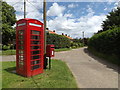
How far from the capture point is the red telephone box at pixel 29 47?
4055 millimetres

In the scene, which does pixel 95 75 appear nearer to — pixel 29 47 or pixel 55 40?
pixel 29 47

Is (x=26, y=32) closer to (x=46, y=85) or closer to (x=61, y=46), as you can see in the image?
(x=46, y=85)

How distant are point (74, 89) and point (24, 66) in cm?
238

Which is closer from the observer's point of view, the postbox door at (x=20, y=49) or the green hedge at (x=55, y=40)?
the postbox door at (x=20, y=49)

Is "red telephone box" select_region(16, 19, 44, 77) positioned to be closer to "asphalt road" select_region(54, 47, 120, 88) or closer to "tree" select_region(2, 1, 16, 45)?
"asphalt road" select_region(54, 47, 120, 88)

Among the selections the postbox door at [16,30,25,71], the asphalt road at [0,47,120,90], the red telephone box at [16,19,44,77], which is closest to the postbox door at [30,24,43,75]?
the red telephone box at [16,19,44,77]

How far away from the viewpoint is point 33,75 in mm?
4328

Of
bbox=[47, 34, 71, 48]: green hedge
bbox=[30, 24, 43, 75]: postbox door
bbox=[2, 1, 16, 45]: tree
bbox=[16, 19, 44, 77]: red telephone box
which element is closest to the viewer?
bbox=[16, 19, 44, 77]: red telephone box

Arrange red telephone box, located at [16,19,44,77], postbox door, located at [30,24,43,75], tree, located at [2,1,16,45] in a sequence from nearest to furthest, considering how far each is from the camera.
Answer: red telephone box, located at [16,19,44,77]
postbox door, located at [30,24,43,75]
tree, located at [2,1,16,45]

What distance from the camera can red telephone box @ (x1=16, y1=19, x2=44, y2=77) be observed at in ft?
13.3

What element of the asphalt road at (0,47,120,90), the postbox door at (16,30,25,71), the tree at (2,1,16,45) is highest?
the tree at (2,1,16,45)

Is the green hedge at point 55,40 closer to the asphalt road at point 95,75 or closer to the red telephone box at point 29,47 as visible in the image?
the asphalt road at point 95,75

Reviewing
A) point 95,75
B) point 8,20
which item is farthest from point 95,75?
point 8,20

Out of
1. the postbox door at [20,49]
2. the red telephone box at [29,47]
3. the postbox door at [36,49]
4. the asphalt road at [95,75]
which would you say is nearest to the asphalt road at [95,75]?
the asphalt road at [95,75]
